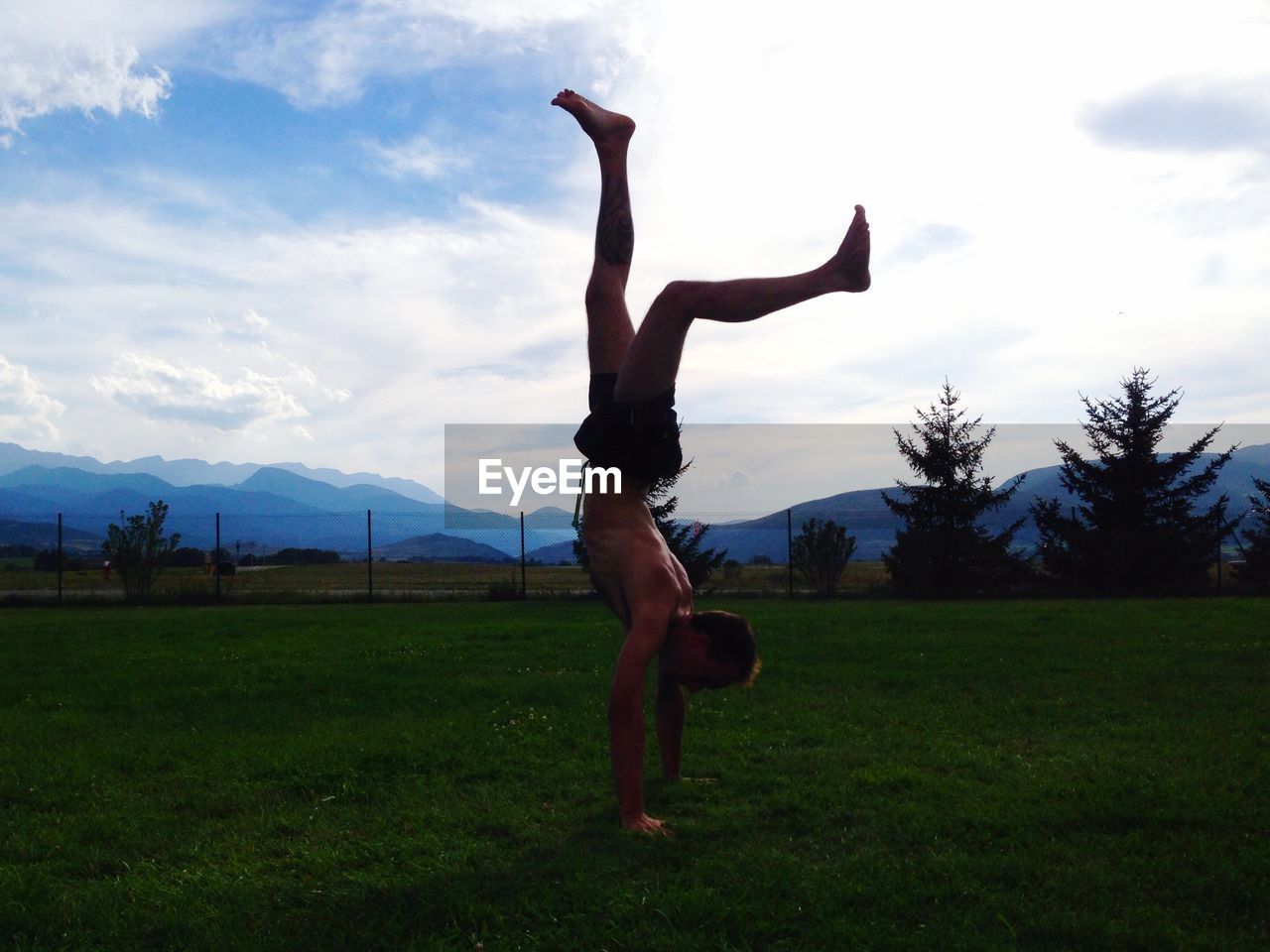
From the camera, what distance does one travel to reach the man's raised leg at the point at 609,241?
168 inches

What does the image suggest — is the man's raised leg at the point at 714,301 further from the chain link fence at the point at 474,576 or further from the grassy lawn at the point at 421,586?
the grassy lawn at the point at 421,586

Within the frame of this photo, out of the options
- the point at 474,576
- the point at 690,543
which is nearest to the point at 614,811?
the point at 690,543

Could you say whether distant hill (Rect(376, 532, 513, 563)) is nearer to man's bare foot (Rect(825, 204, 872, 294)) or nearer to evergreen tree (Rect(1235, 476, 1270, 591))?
evergreen tree (Rect(1235, 476, 1270, 591))

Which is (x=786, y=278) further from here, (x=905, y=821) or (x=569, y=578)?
(x=569, y=578)

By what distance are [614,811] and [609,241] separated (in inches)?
97.7

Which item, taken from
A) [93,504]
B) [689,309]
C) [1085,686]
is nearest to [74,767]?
[689,309]

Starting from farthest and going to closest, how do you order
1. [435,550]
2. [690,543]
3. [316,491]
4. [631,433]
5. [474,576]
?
[316,491] → [435,550] → [474,576] → [690,543] → [631,433]

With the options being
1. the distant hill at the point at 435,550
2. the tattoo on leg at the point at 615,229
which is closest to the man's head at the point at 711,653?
the tattoo on leg at the point at 615,229

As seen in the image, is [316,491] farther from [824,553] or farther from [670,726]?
[670,726]

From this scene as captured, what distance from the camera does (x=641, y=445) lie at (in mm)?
4074

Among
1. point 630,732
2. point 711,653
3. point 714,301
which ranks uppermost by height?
point 714,301

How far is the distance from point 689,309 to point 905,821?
85.0 inches

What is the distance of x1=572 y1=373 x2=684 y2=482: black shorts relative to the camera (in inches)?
158

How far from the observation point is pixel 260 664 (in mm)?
8445
